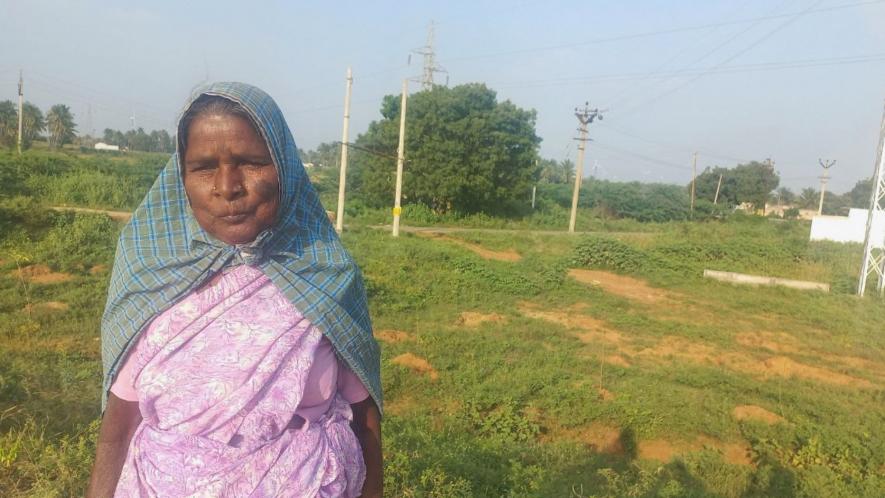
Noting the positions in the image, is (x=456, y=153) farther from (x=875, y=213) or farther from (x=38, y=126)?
(x=38, y=126)

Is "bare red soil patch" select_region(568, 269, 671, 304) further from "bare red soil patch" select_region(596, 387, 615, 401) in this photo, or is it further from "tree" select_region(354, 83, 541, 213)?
"tree" select_region(354, 83, 541, 213)

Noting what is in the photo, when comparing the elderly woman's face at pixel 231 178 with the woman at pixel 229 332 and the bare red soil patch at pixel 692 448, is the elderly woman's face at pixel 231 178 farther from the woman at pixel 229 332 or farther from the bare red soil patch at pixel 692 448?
the bare red soil patch at pixel 692 448

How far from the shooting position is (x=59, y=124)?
129 ft

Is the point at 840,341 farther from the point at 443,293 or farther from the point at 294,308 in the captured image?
the point at 294,308

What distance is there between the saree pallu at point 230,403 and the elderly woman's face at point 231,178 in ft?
0.32

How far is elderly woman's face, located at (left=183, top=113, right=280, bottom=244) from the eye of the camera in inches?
47.1

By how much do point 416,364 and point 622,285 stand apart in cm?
808

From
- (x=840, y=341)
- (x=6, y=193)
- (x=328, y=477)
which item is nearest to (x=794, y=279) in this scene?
(x=840, y=341)

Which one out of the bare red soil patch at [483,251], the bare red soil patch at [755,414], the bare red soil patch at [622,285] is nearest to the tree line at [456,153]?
the bare red soil patch at [483,251]

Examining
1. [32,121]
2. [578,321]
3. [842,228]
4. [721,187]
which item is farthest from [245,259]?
[721,187]

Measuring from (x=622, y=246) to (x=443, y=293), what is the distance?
7.35 meters

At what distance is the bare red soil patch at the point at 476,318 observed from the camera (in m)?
9.01

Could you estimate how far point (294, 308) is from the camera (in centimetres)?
122

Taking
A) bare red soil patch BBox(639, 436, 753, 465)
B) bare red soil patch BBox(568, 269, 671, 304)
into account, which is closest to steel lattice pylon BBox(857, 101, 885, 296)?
bare red soil patch BBox(568, 269, 671, 304)
